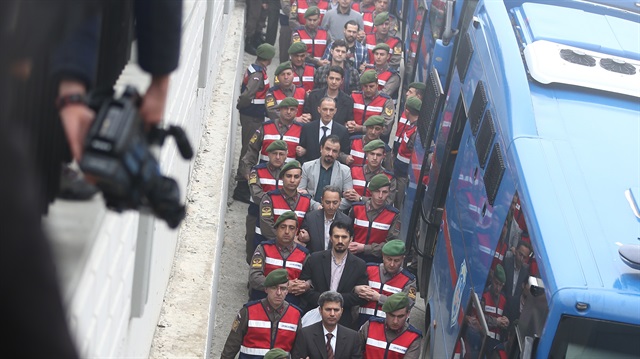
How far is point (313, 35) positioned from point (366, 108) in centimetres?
243

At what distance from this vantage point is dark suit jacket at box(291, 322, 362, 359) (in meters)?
8.17

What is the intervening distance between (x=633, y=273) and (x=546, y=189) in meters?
0.91

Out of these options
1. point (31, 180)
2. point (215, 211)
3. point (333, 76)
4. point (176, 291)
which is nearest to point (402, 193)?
point (333, 76)

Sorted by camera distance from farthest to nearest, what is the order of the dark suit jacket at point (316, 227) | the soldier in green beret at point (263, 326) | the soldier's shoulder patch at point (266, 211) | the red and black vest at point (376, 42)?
the red and black vest at point (376, 42) < the soldier's shoulder patch at point (266, 211) < the dark suit jacket at point (316, 227) < the soldier in green beret at point (263, 326)

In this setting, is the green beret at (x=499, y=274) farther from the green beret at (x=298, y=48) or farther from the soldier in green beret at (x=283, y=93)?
the green beret at (x=298, y=48)

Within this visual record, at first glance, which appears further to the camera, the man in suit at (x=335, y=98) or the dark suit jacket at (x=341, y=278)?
the man in suit at (x=335, y=98)

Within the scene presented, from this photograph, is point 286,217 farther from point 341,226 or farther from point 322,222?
point 322,222

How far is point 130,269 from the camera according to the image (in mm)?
4480

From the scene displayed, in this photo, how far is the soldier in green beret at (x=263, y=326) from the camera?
8.16m

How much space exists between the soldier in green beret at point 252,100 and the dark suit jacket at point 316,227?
8.35 feet

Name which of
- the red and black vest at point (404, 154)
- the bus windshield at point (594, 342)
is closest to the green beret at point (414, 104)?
the red and black vest at point (404, 154)

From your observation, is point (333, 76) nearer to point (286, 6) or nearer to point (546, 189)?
point (286, 6)

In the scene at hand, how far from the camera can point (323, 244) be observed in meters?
9.73

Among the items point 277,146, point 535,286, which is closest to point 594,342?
point 535,286
